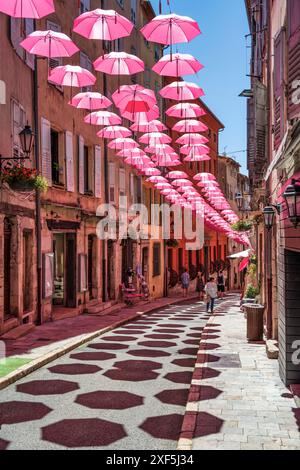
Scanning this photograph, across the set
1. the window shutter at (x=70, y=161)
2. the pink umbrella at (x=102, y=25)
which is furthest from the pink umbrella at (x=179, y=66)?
the window shutter at (x=70, y=161)

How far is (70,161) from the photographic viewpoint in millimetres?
18781

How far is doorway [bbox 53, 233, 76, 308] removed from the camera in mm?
19406

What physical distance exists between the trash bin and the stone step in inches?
218


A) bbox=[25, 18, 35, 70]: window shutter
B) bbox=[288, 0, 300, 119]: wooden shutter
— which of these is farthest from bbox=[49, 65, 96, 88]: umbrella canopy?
bbox=[288, 0, 300, 119]: wooden shutter

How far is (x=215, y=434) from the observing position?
6305 millimetres

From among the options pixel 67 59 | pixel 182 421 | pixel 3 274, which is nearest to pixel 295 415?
pixel 182 421

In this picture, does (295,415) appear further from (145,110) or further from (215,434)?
(145,110)

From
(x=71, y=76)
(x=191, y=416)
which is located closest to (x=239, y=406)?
(x=191, y=416)

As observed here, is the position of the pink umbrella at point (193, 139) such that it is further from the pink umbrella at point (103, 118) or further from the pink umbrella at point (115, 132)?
the pink umbrella at point (103, 118)

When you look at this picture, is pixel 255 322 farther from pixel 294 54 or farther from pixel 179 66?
pixel 294 54

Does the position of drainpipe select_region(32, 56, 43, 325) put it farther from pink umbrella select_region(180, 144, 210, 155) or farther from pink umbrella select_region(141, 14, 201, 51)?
pink umbrella select_region(141, 14, 201, 51)

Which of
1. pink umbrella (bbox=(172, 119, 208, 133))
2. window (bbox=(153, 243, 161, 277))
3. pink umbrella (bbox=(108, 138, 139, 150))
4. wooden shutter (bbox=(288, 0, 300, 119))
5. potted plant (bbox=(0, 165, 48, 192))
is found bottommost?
window (bbox=(153, 243, 161, 277))

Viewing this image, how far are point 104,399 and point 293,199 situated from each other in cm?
422

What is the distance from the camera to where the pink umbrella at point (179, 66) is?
36.3 feet
